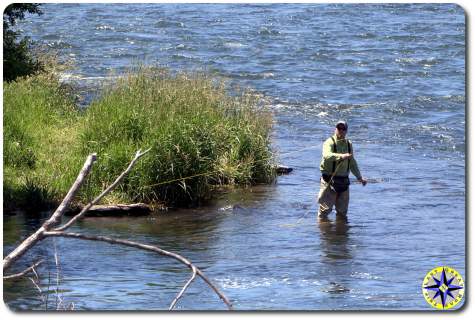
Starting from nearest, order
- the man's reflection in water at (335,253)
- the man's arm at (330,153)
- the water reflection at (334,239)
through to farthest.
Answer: the man's reflection in water at (335,253) → the water reflection at (334,239) → the man's arm at (330,153)

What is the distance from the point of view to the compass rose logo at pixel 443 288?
818cm

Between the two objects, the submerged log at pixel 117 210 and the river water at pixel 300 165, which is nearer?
the river water at pixel 300 165

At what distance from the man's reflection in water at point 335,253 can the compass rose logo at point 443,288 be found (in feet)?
2.52

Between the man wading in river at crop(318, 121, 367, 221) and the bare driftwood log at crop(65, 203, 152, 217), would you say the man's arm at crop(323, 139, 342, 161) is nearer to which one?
the man wading in river at crop(318, 121, 367, 221)

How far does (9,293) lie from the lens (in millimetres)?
9406

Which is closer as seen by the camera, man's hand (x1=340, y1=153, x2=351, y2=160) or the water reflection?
the water reflection

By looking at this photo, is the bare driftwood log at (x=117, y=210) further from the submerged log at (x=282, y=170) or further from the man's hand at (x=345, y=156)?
the submerged log at (x=282, y=170)

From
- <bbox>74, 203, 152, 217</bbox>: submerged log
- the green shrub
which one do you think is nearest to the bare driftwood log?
<bbox>74, 203, 152, 217</bbox>: submerged log

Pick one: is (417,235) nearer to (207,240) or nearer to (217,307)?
(207,240)

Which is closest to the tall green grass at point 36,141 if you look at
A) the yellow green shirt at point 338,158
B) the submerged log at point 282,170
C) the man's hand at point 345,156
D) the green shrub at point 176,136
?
the green shrub at point 176,136

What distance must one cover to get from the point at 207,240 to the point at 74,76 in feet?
34.8

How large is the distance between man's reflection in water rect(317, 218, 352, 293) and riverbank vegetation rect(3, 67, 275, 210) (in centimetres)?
176

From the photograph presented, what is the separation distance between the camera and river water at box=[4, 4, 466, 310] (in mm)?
10000

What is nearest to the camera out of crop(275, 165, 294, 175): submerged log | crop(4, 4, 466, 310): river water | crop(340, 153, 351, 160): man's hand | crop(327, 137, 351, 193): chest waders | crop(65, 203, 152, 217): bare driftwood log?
crop(4, 4, 466, 310): river water
